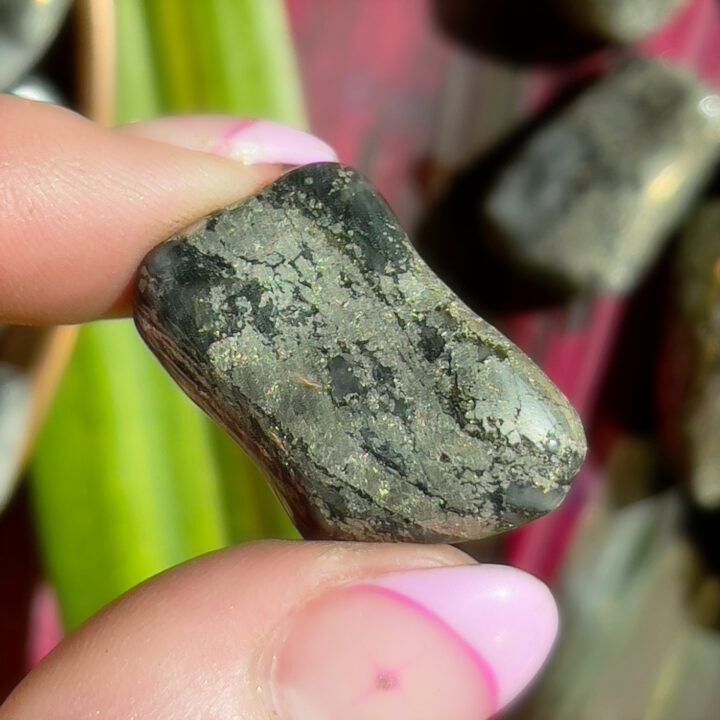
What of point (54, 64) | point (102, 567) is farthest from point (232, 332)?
point (102, 567)

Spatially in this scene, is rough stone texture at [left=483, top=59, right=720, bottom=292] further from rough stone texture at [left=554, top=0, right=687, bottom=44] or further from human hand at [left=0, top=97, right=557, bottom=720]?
human hand at [left=0, top=97, right=557, bottom=720]

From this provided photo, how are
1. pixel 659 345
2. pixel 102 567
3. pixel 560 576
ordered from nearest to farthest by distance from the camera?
pixel 102 567 < pixel 659 345 < pixel 560 576

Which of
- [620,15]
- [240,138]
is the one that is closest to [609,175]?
[620,15]

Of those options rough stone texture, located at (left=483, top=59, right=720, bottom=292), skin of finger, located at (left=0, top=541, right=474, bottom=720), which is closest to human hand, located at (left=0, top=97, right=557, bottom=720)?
skin of finger, located at (left=0, top=541, right=474, bottom=720)

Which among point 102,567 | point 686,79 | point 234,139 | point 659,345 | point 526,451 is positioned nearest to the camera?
point 526,451

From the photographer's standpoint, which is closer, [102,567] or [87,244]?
[87,244]

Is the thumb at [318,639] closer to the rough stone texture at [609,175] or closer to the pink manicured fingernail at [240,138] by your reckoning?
the pink manicured fingernail at [240,138]

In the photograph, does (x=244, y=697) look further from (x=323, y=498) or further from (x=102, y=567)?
(x=102, y=567)

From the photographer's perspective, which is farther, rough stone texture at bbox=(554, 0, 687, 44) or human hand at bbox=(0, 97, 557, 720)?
rough stone texture at bbox=(554, 0, 687, 44)
